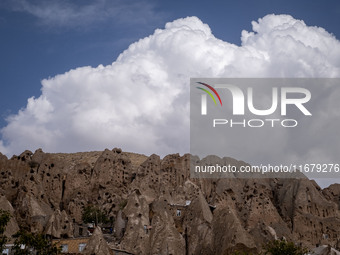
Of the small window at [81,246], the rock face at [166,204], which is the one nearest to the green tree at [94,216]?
the rock face at [166,204]

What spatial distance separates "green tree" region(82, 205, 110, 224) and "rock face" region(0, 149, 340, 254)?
7.01ft

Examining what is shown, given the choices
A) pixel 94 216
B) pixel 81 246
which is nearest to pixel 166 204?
pixel 94 216

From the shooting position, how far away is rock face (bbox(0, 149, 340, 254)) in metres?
94.1

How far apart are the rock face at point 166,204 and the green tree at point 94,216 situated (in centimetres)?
214

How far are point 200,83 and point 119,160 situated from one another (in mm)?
31555

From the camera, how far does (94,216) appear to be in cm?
10988

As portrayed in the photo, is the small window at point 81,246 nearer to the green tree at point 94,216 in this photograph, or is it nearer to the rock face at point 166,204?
the rock face at point 166,204

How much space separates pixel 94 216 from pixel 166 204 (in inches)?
589

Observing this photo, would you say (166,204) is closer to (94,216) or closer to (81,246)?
(94,216)

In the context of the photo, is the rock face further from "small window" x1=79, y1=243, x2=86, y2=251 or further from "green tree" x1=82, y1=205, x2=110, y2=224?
"small window" x1=79, y1=243, x2=86, y2=251

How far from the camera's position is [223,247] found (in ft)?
296

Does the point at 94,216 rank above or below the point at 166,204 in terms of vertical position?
below

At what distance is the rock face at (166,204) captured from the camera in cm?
9406

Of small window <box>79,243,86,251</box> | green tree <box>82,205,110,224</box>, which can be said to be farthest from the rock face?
small window <box>79,243,86,251</box>
